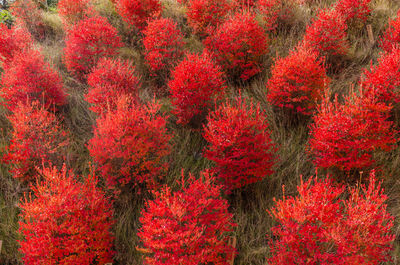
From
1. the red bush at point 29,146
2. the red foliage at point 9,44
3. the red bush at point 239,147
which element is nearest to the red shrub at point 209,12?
the red foliage at point 9,44

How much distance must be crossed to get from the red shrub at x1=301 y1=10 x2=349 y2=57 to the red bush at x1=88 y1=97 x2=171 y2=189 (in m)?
6.41

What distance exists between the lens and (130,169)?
748 cm

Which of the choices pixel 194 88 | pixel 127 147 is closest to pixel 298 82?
pixel 194 88

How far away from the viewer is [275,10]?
13398 mm

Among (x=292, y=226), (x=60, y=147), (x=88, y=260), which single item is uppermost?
(x=60, y=147)

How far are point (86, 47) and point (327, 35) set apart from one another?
8.36m

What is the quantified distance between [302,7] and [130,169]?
11004 mm

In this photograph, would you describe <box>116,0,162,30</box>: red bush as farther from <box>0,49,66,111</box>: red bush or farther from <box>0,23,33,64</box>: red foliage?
<box>0,49,66,111</box>: red bush

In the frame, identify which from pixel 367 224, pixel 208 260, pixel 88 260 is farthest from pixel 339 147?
pixel 88 260

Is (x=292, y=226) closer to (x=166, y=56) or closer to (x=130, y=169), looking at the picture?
(x=130, y=169)

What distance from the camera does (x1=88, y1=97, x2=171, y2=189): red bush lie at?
711 centimetres

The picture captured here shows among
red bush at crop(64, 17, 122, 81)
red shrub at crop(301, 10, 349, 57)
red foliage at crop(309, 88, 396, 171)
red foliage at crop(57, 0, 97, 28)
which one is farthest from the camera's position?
red foliage at crop(57, 0, 97, 28)

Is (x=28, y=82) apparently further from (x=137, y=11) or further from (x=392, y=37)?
(x=392, y=37)

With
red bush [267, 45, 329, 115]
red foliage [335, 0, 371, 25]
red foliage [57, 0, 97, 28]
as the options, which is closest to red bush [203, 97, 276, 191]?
red bush [267, 45, 329, 115]
